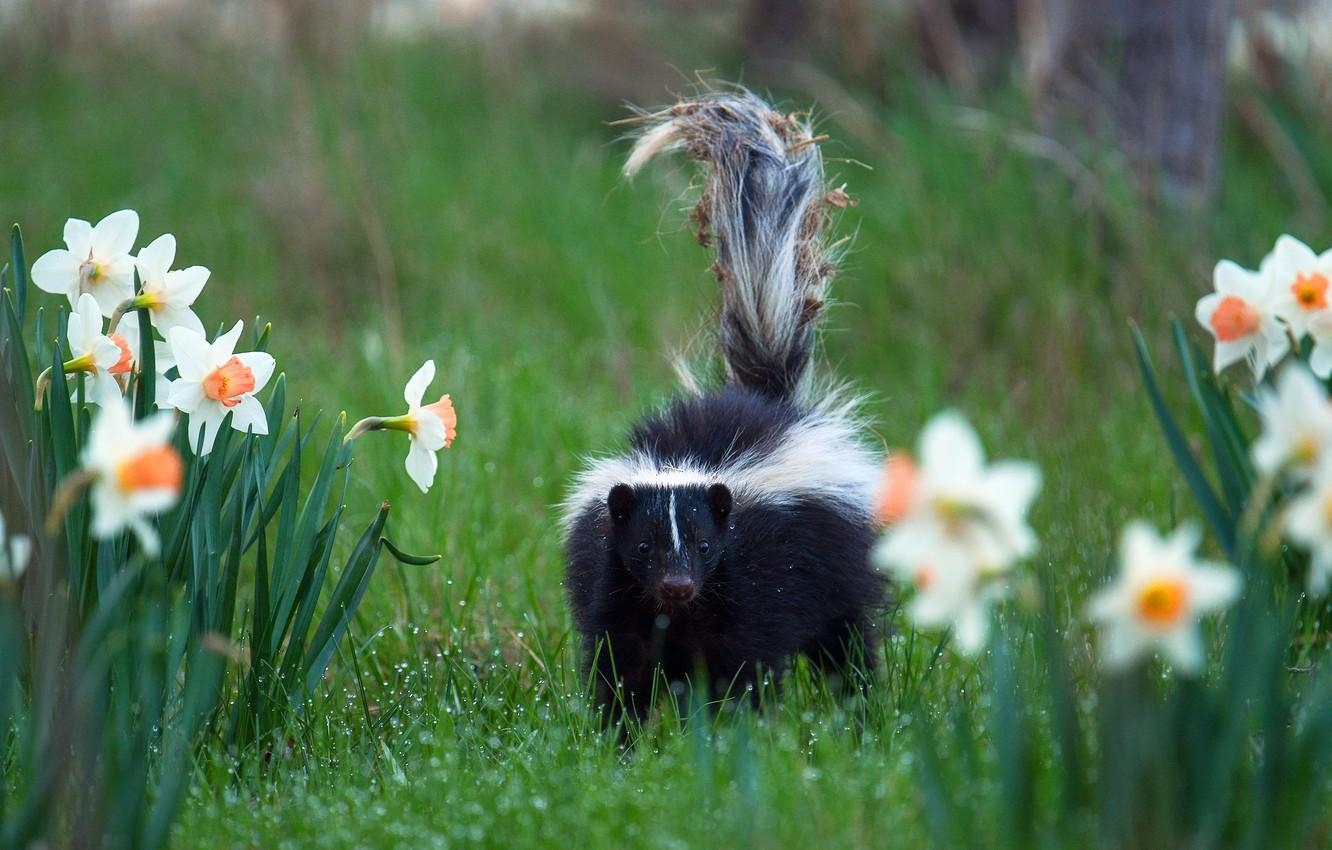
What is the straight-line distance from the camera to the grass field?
2928 millimetres

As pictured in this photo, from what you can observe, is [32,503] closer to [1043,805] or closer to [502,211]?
[1043,805]

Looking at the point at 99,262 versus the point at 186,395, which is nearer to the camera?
the point at 186,395

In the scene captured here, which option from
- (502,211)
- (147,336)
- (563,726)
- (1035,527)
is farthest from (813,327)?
(502,211)

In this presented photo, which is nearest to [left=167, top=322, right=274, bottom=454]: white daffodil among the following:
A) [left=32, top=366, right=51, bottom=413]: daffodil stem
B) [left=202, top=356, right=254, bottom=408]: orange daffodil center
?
[left=202, top=356, right=254, bottom=408]: orange daffodil center

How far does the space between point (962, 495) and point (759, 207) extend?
7.98 feet

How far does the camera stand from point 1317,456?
2107 mm

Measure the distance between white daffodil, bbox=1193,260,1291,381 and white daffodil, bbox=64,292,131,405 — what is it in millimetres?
2150

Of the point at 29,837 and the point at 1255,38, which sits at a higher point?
the point at 1255,38

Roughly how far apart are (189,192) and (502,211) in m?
1.99

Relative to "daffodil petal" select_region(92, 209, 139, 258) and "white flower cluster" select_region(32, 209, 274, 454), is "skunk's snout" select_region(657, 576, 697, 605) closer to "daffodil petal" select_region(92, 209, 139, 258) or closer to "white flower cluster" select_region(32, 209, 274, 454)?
"white flower cluster" select_region(32, 209, 274, 454)

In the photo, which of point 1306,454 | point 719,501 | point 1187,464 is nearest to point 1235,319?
point 1187,464

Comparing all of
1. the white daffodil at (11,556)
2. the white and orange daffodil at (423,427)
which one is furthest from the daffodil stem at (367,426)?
the white daffodil at (11,556)

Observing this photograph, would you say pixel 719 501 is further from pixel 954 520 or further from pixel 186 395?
pixel 954 520

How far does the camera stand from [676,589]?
12.5 ft
